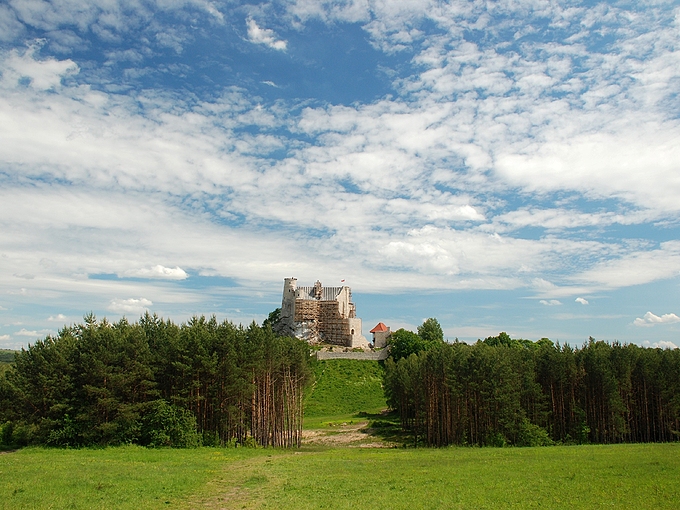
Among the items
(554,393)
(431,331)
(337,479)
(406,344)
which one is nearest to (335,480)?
(337,479)

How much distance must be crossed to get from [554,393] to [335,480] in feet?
111

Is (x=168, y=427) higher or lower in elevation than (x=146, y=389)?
lower

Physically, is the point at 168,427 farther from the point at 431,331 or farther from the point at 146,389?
the point at 431,331

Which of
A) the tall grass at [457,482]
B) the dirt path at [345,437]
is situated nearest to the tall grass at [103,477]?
the tall grass at [457,482]

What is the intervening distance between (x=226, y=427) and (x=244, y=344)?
701cm

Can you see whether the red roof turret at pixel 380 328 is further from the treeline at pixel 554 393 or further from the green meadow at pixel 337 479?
the green meadow at pixel 337 479

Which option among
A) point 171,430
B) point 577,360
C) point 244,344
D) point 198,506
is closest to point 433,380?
point 577,360

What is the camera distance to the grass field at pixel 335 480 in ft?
62.3

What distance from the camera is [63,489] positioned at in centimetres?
2019

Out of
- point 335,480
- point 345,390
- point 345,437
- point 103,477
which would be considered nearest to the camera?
point 103,477

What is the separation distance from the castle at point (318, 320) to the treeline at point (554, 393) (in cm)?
7542

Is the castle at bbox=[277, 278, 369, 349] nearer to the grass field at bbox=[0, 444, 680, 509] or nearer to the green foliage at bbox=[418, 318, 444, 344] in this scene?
the green foliage at bbox=[418, 318, 444, 344]

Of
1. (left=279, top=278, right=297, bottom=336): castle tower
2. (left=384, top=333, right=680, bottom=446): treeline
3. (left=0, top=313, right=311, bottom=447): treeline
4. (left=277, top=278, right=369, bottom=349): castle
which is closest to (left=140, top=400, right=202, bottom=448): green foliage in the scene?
(left=0, top=313, right=311, bottom=447): treeline

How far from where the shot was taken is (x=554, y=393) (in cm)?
4941
